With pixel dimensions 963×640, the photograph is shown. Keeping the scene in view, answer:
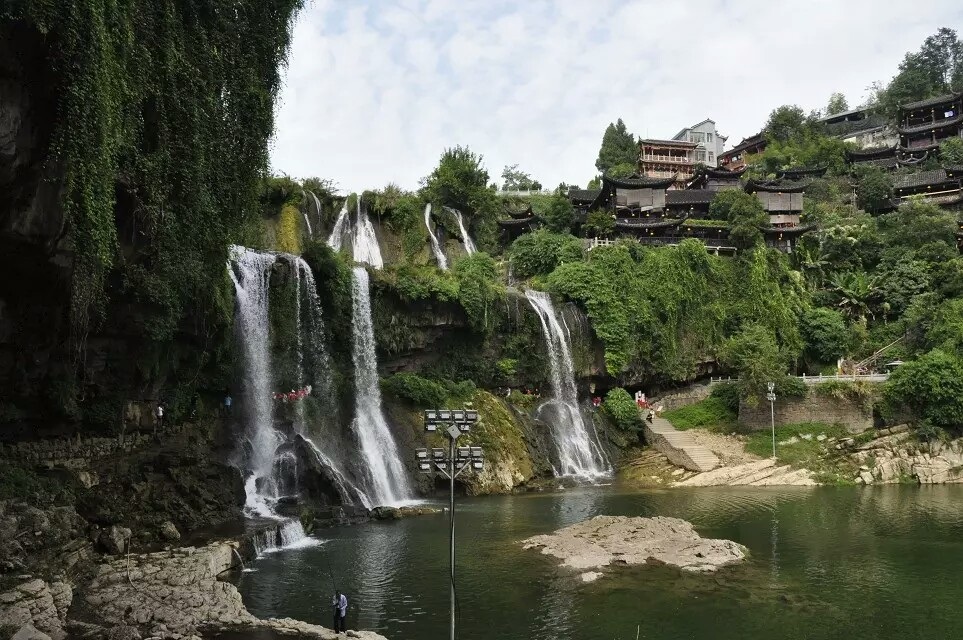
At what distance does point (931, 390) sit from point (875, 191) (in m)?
35.3

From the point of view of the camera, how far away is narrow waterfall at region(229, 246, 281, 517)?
98.5 ft

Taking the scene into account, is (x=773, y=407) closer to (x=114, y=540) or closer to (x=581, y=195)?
(x=581, y=195)

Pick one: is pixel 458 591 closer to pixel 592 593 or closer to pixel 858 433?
pixel 592 593

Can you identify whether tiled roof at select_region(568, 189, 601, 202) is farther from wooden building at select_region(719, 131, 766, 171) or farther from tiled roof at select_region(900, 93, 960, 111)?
tiled roof at select_region(900, 93, 960, 111)

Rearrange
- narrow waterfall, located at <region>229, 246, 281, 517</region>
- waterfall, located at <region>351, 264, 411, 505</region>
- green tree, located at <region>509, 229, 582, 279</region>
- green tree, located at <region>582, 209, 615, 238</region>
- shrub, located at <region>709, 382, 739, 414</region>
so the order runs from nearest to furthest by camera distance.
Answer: narrow waterfall, located at <region>229, 246, 281, 517</region>, waterfall, located at <region>351, 264, 411, 505</region>, shrub, located at <region>709, 382, 739, 414</region>, green tree, located at <region>509, 229, 582, 279</region>, green tree, located at <region>582, 209, 615, 238</region>

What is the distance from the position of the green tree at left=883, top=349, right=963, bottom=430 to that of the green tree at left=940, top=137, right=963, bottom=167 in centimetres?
4200

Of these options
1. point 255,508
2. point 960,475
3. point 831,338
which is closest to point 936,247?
point 831,338

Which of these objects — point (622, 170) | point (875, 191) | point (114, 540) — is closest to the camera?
point (114, 540)

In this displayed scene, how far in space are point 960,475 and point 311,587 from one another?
3617 centimetres

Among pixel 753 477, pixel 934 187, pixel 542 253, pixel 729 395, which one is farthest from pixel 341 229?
pixel 934 187

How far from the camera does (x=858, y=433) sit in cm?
4144

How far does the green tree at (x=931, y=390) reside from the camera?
39.1 m

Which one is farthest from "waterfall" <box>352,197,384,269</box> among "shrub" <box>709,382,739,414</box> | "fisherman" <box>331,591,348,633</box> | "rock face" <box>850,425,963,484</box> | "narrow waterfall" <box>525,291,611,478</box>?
"fisherman" <box>331,591,348,633</box>

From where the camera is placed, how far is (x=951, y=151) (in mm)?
74250
